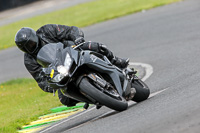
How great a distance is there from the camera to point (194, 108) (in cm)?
571

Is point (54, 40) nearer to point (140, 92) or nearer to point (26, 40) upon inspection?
point (26, 40)

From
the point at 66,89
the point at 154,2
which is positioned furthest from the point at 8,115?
the point at 154,2

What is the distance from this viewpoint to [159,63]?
36.4 ft

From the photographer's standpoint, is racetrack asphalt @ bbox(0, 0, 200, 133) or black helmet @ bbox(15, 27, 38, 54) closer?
racetrack asphalt @ bbox(0, 0, 200, 133)

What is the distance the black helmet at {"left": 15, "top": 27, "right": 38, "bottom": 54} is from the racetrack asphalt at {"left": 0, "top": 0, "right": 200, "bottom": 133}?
1.38m

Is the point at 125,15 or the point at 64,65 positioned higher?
the point at 64,65

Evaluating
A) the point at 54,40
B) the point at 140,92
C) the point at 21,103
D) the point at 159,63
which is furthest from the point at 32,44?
the point at 159,63

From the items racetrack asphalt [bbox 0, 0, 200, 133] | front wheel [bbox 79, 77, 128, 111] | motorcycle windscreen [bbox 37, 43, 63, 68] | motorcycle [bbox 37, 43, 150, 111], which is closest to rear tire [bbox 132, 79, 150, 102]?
racetrack asphalt [bbox 0, 0, 200, 133]

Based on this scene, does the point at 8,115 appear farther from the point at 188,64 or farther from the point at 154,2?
the point at 154,2

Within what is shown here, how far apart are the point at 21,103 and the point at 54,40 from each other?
3389 mm

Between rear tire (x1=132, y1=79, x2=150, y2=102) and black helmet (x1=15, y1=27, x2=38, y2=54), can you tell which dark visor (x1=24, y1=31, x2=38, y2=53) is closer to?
black helmet (x1=15, y1=27, x2=38, y2=54)

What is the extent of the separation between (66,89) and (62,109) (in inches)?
98.5

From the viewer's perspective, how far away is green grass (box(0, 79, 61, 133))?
28.5 feet

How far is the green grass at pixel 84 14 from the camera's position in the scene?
19359mm
